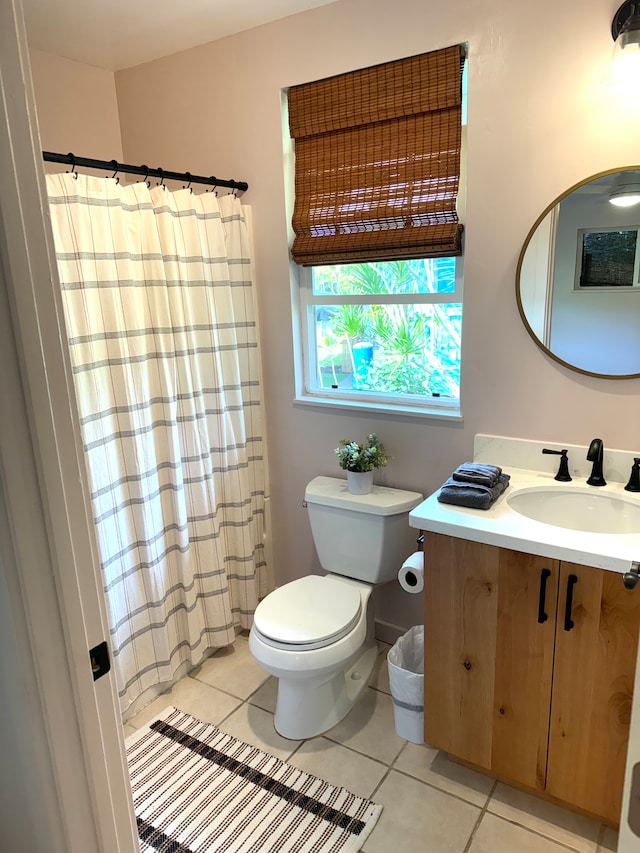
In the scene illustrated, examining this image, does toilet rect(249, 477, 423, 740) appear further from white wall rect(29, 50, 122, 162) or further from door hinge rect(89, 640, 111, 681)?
white wall rect(29, 50, 122, 162)

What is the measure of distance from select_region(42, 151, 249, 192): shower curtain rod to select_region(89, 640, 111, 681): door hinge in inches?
49.9

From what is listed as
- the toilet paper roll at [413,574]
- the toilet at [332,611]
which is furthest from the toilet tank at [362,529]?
the toilet paper roll at [413,574]

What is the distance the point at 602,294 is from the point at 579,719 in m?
1.25

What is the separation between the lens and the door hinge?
89cm

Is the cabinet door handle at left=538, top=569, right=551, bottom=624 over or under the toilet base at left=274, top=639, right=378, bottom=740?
over

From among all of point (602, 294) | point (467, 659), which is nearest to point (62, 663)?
point (467, 659)

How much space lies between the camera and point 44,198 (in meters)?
0.77

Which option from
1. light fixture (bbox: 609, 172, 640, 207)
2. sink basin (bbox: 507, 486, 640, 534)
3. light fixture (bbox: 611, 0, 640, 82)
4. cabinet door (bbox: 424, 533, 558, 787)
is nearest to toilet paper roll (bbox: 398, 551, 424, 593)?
cabinet door (bbox: 424, 533, 558, 787)

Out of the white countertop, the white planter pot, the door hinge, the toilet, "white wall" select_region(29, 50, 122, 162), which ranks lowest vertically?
the toilet

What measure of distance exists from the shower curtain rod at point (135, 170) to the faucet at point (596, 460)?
1685mm

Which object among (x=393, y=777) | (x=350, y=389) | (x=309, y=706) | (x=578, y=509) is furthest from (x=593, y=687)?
(x=350, y=389)

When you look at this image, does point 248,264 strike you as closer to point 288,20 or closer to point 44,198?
point 288,20

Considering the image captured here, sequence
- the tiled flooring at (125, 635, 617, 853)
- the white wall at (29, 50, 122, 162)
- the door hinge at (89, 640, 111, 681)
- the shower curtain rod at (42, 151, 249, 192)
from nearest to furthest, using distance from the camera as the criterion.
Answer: the door hinge at (89, 640, 111, 681) < the tiled flooring at (125, 635, 617, 853) < the shower curtain rod at (42, 151, 249, 192) < the white wall at (29, 50, 122, 162)

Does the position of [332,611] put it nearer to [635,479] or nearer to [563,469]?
[563,469]
